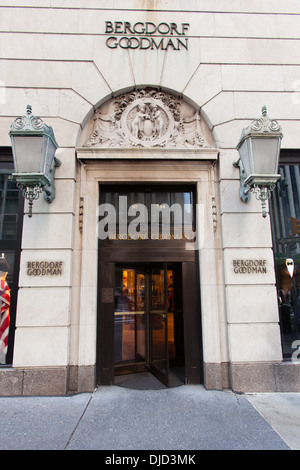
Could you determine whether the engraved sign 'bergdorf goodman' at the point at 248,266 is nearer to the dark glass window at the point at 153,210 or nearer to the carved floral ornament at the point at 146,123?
the dark glass window at the point at 153,210

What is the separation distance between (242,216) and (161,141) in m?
2.35

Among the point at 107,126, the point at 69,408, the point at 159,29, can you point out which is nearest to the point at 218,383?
the point at 69,408

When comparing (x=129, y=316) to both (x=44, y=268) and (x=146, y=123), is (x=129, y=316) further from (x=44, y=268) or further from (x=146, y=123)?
(x=146, y=123)

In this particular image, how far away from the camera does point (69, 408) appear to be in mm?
4102

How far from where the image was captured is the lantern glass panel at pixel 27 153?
420 cm

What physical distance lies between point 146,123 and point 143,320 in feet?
15.5

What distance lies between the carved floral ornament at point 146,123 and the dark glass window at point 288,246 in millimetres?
1940

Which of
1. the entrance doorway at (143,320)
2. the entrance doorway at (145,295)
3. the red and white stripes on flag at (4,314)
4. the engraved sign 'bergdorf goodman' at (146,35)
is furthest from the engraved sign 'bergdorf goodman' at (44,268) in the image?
the engraved sign 'bergdorf goodman' at (146,35)

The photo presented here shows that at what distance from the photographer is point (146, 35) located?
583 cm

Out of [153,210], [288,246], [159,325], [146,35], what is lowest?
[159,325]

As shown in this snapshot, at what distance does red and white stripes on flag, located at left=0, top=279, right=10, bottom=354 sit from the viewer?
500 centimetres

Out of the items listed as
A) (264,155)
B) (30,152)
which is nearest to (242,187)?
(264,155)

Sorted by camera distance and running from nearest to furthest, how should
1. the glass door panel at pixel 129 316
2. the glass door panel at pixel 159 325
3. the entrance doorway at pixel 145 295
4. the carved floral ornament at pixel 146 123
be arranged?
the entrance doorway at pixel 145 295, the glass door panel at pixel 159 325, the carved floral ornament at pixel 146 123, the glass door panel at pixel 129 316

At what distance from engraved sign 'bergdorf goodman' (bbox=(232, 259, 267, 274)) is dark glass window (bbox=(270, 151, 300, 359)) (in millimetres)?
462
